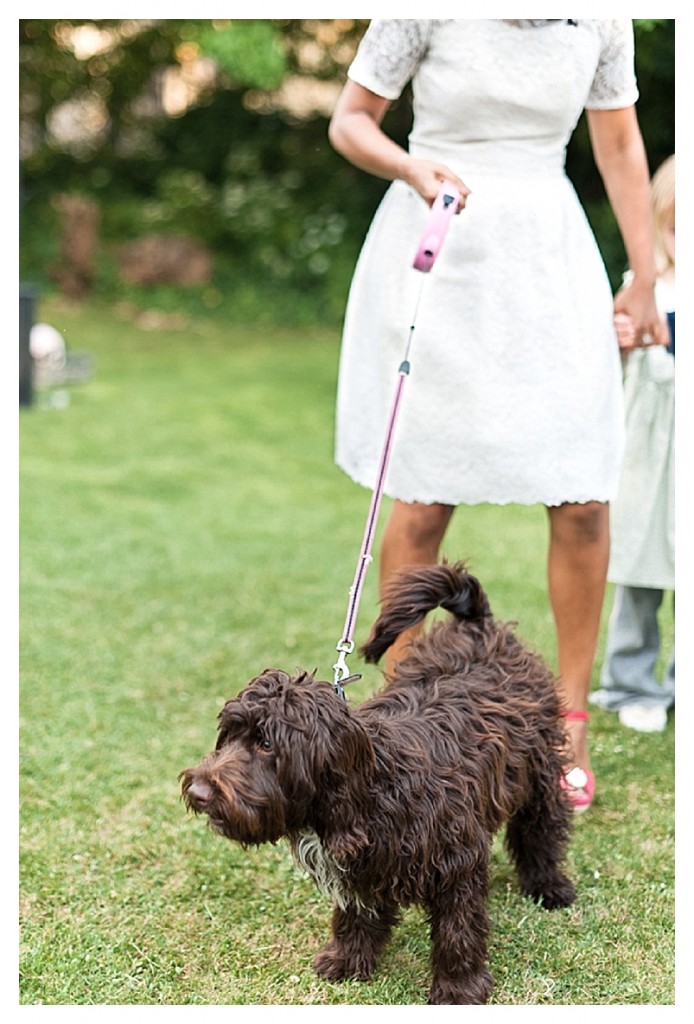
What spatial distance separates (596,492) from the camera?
3283mm

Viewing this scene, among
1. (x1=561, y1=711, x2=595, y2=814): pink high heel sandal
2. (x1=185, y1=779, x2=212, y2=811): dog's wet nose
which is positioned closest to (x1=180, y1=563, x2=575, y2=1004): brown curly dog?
(x1=185, y1=779, x2=212, y2=811): dog's wet nose

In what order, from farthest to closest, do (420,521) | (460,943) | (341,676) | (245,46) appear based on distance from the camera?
(245,46)
(420,521)
(460,943)
(341,676)

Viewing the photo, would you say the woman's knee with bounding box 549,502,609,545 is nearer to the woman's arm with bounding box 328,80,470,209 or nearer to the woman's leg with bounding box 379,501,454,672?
the woman's leg with bounding box 379,501,454,672

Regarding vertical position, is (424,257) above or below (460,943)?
above

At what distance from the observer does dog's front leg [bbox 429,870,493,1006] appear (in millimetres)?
2484

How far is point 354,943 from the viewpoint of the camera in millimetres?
2613

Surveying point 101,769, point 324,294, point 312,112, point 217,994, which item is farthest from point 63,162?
point 217,994

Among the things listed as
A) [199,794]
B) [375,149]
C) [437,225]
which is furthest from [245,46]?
[199,794]

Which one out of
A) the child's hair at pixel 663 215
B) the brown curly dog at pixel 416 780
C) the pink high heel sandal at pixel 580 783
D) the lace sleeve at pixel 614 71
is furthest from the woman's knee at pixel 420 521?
the child's hair at pixel 663 215

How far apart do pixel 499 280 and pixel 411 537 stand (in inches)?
27.9

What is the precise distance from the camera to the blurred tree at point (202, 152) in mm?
14359

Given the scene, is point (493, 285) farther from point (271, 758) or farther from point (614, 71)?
point (271, 758)
